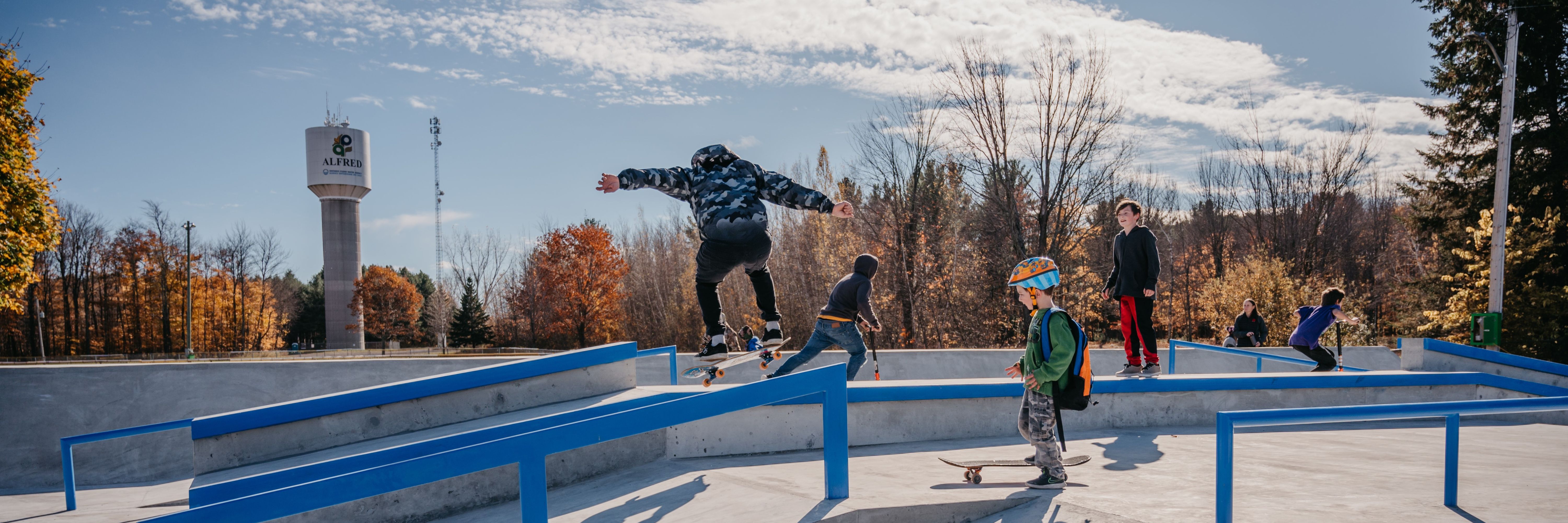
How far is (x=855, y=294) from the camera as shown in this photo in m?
6.52

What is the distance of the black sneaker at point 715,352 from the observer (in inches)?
252

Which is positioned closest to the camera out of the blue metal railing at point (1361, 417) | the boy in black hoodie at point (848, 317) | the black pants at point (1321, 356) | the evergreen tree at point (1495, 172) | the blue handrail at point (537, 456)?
→ the blue handrail at point (537, 456)

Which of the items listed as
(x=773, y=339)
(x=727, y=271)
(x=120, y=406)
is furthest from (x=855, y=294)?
(x=120, y=406)

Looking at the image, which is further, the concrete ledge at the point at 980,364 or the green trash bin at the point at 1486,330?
the green trash bin at the point at 1486,330

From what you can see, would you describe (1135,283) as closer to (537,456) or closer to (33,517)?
(537,456)

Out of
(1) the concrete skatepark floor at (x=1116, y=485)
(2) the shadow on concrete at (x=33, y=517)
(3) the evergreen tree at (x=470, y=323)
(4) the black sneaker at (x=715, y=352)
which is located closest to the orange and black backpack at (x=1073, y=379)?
(1) the concrete skatepark floor at (x=1116, y=485)

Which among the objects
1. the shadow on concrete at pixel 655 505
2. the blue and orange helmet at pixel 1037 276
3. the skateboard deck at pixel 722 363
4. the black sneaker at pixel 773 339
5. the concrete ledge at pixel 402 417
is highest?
the blue and orange helmet at pixel 1037 276

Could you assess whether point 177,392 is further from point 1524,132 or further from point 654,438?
point 1524,132

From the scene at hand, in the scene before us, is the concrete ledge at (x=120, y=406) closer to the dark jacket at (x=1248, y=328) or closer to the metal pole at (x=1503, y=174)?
the dark jacket at (x=1248, y=328)

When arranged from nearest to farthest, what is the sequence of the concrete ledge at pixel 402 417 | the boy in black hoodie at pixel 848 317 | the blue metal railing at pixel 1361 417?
the blue metal railing at pixel 1361 417, the concrete ledge at pixel 402 417, the boy in black hoodie at pixel 848 317

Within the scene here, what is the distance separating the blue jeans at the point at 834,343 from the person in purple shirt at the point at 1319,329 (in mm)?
5109

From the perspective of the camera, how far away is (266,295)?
5425 cm

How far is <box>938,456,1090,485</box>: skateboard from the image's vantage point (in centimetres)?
442

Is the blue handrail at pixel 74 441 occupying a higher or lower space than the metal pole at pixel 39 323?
higher
